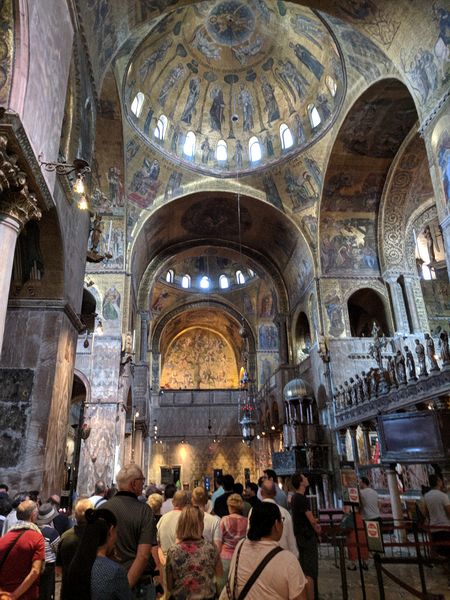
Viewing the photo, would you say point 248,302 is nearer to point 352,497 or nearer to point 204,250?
point 204,250

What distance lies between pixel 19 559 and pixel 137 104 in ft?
57.9

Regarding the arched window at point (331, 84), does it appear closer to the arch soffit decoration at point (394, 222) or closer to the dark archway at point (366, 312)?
the arch soffit decoration at point (394, 222)

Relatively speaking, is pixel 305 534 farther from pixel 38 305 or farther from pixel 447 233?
pixel 447 233

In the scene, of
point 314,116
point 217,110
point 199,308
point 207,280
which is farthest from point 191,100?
point 199,308

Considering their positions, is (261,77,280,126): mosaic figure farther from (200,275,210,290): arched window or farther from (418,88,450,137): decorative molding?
(200,275,210,290): arched window

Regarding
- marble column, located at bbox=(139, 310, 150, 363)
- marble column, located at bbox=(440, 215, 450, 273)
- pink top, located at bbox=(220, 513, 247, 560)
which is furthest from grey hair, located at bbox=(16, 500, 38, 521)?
marble column, located at bbox=(139, 310, 150, 363)

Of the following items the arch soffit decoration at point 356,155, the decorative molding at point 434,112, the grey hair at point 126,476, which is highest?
the arch soffit decoration at point 356,155

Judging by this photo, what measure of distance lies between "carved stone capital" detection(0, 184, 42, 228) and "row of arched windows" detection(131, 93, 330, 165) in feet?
42.6

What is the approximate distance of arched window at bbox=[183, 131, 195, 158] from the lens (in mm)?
20231

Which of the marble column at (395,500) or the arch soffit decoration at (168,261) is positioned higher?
the arch soffit decoration at (168,261)

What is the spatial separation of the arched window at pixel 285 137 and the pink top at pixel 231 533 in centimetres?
1824

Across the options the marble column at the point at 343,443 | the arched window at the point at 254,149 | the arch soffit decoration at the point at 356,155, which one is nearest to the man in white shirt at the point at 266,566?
the arch soffit decoration at the point at 356,155

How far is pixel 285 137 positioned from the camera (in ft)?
65.4

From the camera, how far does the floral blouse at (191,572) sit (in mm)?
2787
